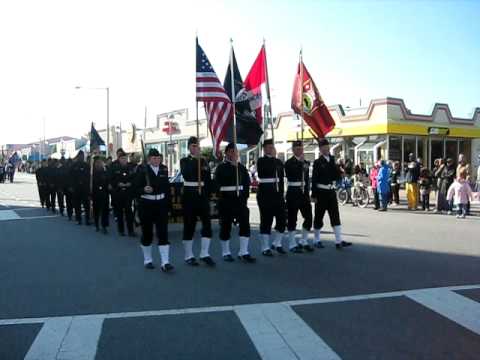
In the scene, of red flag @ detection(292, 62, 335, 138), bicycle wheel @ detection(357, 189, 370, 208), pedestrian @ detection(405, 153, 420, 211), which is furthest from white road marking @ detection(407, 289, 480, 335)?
bicycle wheel @ detection(357, 189, 370, 208)

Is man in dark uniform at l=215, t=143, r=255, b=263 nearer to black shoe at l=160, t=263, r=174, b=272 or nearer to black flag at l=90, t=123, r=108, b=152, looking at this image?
black shoe at l=160, t=263, r=174, b=272

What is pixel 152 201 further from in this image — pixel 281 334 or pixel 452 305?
pixel 452 305

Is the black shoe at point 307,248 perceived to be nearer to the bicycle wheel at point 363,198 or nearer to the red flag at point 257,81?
the red flag at point 257,81

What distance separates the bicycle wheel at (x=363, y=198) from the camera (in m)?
19.8

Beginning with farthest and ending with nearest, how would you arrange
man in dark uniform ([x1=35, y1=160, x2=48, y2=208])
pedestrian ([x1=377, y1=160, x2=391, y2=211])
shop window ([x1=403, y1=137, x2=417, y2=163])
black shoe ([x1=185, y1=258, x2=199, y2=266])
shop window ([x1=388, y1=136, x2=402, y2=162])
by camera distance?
1. shop window ([x1=403, y1=137, x2=417, y2=163])
2. shop window ([x1=388, y1=136, x2=402, y2=162])
3. man in dark uniform ([x1=35, y1=160, x2=48, y2=208])
4. pedestrian ([x1=377, y1=160, x2=391, y2=211])
5. black shoe ([x1=185, y1=258, x2=199, y2=266])

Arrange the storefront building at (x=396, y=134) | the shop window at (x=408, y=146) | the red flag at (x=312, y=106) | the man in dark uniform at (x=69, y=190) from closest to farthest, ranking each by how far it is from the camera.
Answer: the red flag at (x=312, y=106), the man in dark uniform at (x=69, y=190), the storefront building at (x=396, y=134), the shop window at (x=408, y=146)

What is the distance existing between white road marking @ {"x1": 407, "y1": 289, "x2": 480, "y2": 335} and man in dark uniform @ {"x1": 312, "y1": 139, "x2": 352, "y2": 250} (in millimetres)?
3174

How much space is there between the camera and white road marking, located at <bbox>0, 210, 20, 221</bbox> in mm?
16250

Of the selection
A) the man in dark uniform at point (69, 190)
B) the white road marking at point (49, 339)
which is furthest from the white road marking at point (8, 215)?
the white road marking at point (49, 339)

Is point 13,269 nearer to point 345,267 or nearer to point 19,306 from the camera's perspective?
point 19,306

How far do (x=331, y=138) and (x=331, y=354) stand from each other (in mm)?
30746

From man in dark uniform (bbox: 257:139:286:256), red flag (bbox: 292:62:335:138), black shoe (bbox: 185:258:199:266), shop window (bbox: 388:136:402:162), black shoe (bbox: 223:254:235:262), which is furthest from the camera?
shop window (bbox: 388:136:402:162)

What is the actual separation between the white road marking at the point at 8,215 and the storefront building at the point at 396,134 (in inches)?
649

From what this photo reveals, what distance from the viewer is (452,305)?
605 cm
